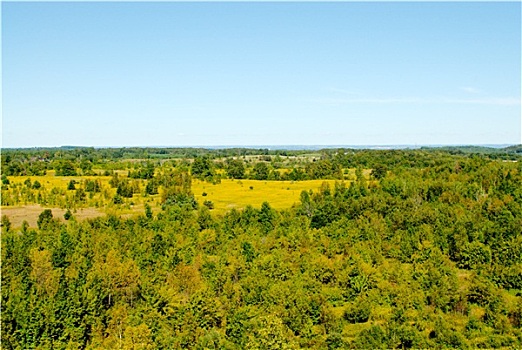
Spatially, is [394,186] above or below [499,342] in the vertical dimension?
above

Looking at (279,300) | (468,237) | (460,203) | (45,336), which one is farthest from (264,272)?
(460,203)

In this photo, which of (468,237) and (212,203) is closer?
(468,237)

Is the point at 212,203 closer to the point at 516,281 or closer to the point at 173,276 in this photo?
the point at 173,276

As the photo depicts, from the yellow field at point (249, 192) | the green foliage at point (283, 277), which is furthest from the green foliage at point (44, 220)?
the yellow field at point (249, 192)

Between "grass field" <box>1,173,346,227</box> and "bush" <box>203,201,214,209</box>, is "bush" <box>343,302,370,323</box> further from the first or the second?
"bush" <box>203,201,214,209</box>

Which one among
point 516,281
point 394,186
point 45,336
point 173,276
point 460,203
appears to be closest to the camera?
point 45,336

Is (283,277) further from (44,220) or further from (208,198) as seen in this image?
(208,198)
